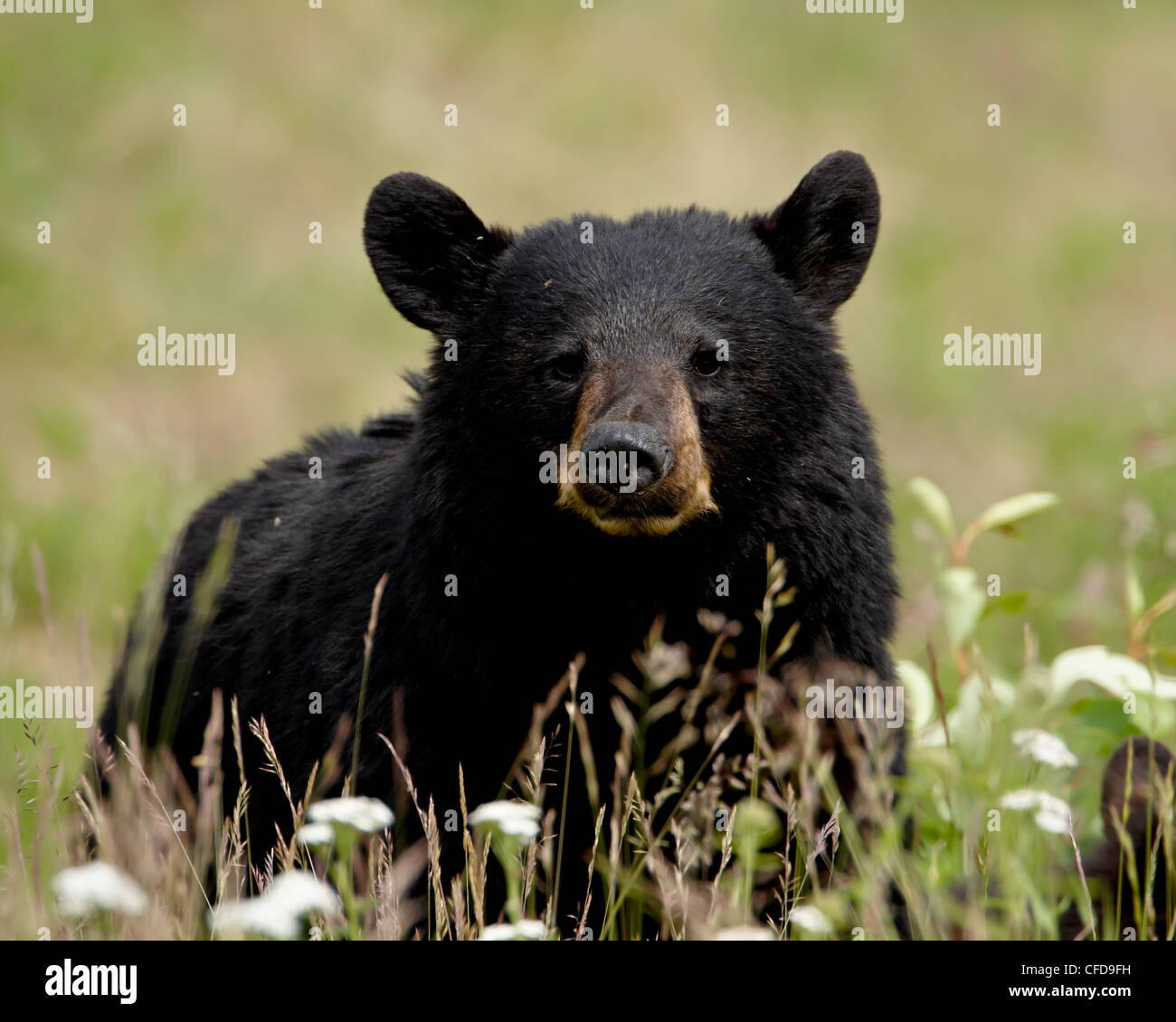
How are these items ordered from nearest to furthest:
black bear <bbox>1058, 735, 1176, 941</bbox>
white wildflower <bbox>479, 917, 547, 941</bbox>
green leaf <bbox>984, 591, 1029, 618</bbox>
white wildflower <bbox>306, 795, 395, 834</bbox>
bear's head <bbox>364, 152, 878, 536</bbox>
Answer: white wildflower <bbox>306, 795, 395, 834</bbox> → white wildflower <bbox>479, 917, 547, 941</bbox> → bear's head <bbox>364, 152, 878, 536</bbox> → black bear <bbox>1058, 735, 1176, 941</bbox> → green leaf <bbox>984, 591, 1029, 618</bbox>

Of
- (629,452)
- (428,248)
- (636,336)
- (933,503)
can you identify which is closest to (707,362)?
(636,336)

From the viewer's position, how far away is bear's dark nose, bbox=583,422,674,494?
3.60m

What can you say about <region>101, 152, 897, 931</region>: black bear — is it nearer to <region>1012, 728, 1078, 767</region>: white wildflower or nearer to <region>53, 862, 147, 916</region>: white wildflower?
<region>1012, 728, 1078, 767</region>: white wildflower

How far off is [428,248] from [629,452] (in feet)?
4.05

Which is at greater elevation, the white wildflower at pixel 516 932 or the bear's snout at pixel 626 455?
the bear's snout at pixel 626 455

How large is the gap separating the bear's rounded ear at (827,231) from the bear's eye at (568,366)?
0.75 metres

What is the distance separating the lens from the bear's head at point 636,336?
149 inches

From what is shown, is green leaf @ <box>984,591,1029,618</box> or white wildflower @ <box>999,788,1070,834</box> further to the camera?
green leaf @ <box>984,591,1029,618</box>

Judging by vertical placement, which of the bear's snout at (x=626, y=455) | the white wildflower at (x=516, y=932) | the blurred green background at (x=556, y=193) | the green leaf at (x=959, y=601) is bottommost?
the white wildflower at (x=516, y=932)

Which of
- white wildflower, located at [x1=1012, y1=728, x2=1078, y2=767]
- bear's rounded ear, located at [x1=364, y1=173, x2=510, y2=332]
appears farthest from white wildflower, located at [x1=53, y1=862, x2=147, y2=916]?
bear's rounded ear, located at [x1=364, y1=173, x2=510, y2=332]

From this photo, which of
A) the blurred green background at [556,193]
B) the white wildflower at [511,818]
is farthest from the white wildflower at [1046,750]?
the blurred green background at [556,193]

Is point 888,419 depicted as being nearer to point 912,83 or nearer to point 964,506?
point 964,506

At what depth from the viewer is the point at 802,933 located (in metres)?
3.33

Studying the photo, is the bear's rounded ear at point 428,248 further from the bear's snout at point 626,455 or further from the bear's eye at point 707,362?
the bear's snout at point 626,455
